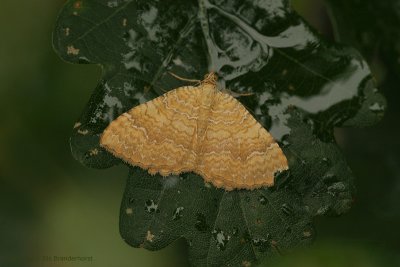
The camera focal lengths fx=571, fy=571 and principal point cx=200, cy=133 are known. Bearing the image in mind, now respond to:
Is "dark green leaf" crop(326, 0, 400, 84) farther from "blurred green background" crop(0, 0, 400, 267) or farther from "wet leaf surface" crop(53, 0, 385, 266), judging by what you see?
"wet leaf surface" crop(53, 0, 385, 266)

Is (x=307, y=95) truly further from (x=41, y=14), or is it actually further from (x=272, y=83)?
(x=41, y=14)

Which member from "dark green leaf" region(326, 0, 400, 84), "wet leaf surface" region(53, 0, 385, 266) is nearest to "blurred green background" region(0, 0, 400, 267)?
"dark green leaf" region(326, 0, 400, 84)

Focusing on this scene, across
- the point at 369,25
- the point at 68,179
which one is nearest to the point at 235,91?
Answer: the point at 369,25

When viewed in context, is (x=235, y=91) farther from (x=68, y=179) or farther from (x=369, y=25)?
(x=68, y=179)

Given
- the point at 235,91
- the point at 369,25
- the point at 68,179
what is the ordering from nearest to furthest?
the point at 235,91 < the point at 369,25 < the point at 68,179

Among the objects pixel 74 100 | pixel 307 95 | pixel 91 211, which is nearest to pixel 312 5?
pixel 307 95
